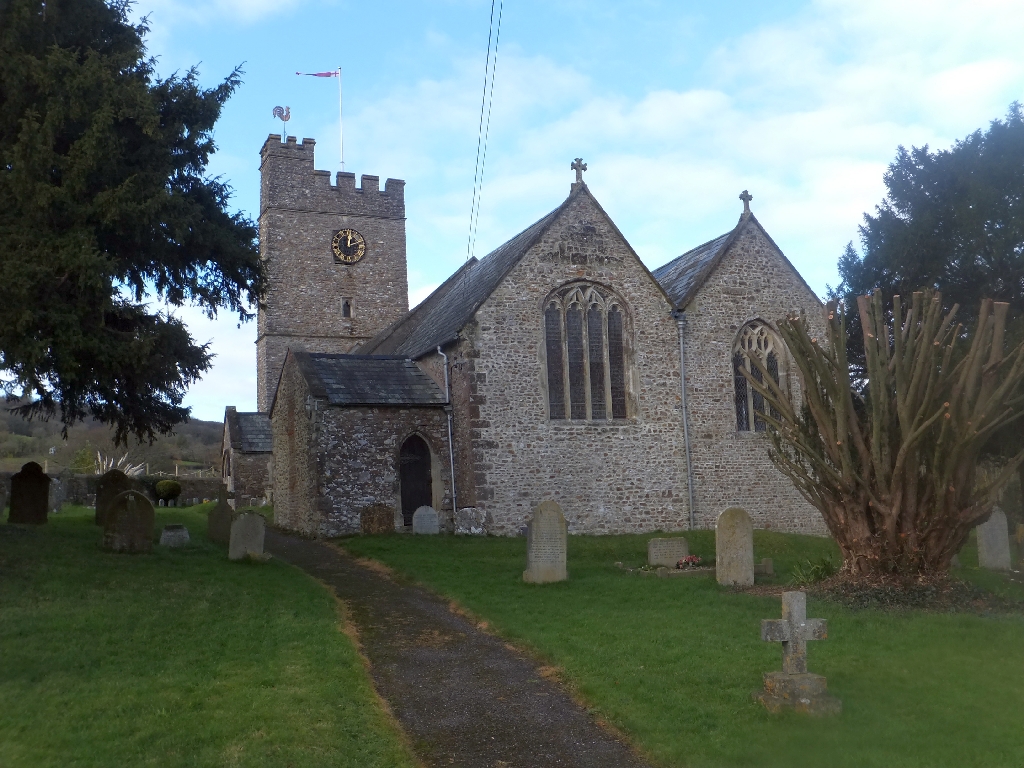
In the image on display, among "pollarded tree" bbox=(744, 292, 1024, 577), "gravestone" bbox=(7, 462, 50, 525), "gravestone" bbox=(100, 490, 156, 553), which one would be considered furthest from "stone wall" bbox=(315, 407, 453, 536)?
"pollarded tree" bbox=(744, 292, 1024, 577)

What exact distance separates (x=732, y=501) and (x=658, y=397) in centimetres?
324

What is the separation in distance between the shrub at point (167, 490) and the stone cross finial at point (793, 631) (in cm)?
3127

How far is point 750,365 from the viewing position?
22.8m

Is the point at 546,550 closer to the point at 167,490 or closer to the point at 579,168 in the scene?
the point at 579,168

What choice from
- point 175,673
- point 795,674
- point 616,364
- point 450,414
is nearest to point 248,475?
point 450,414

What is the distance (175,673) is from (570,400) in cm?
1399

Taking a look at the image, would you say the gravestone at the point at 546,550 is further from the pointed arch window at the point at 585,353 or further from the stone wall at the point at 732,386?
the stone wall at the point at 732,386

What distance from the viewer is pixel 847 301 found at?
25.9 meters

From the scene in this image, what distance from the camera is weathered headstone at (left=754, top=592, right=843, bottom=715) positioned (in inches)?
267

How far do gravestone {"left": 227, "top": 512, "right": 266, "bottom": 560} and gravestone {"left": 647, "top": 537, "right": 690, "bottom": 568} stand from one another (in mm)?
6931

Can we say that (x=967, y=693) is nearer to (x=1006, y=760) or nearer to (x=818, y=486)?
(x=1006, y=760)

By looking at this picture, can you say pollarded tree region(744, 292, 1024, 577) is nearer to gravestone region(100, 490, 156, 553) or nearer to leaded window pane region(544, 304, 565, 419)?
leaded window pane region(544, 304, 565, 419)

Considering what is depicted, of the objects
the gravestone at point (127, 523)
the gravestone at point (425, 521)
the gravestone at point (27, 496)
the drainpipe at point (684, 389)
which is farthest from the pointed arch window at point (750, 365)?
the gravestone at point (27, 496)

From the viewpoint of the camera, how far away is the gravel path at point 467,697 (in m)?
6.28
